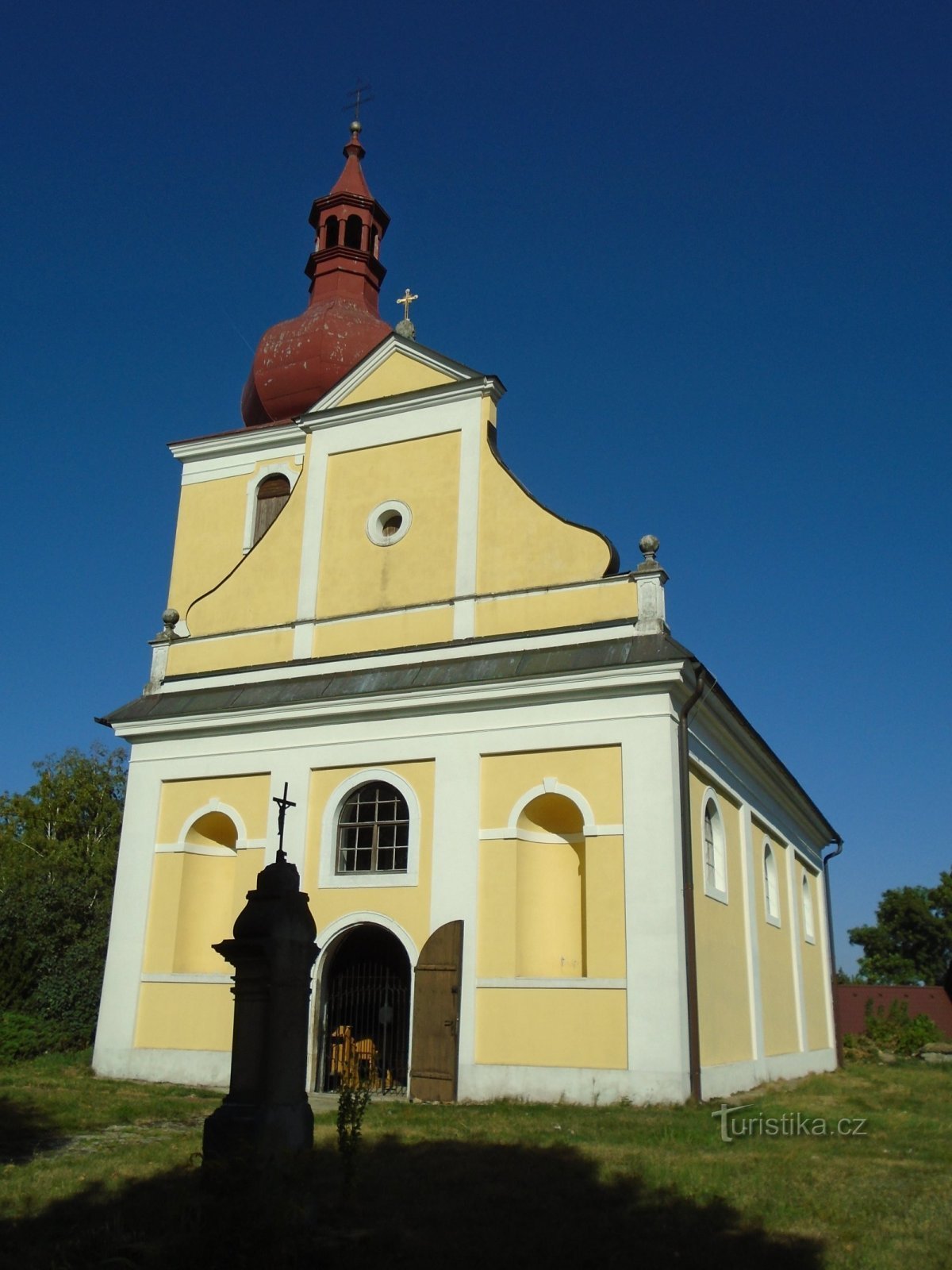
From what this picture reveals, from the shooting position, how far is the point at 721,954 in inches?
631

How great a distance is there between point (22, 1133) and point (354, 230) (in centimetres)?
2119

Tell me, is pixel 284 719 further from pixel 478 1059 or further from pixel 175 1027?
pixel 478 1059

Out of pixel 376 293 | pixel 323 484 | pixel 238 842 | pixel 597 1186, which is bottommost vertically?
pixel 597 1186

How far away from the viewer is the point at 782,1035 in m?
19.7

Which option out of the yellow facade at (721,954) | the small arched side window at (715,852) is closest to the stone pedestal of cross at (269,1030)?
the yellow facade at (721,954)

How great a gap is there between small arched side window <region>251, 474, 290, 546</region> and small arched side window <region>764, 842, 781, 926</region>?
11.3 meters

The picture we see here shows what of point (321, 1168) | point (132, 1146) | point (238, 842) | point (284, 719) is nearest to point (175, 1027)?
point (238, 842)

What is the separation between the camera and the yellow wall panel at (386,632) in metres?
16.9

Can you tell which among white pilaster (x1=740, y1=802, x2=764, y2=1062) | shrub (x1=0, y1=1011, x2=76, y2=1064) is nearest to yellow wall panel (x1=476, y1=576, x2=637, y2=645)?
white pilaster (x1=740, y1=802, x2=764, y2=1062)

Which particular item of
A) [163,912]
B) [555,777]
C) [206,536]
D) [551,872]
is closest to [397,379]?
[206,536]

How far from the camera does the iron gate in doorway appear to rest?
51.1 feet

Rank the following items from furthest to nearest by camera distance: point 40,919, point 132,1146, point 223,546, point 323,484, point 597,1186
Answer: point 40,919 < point 223,546 < point 323,484 < point 132,1146 < point 597,1186

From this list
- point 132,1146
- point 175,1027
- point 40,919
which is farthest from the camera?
point 40,919

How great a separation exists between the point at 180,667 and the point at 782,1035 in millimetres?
12106
